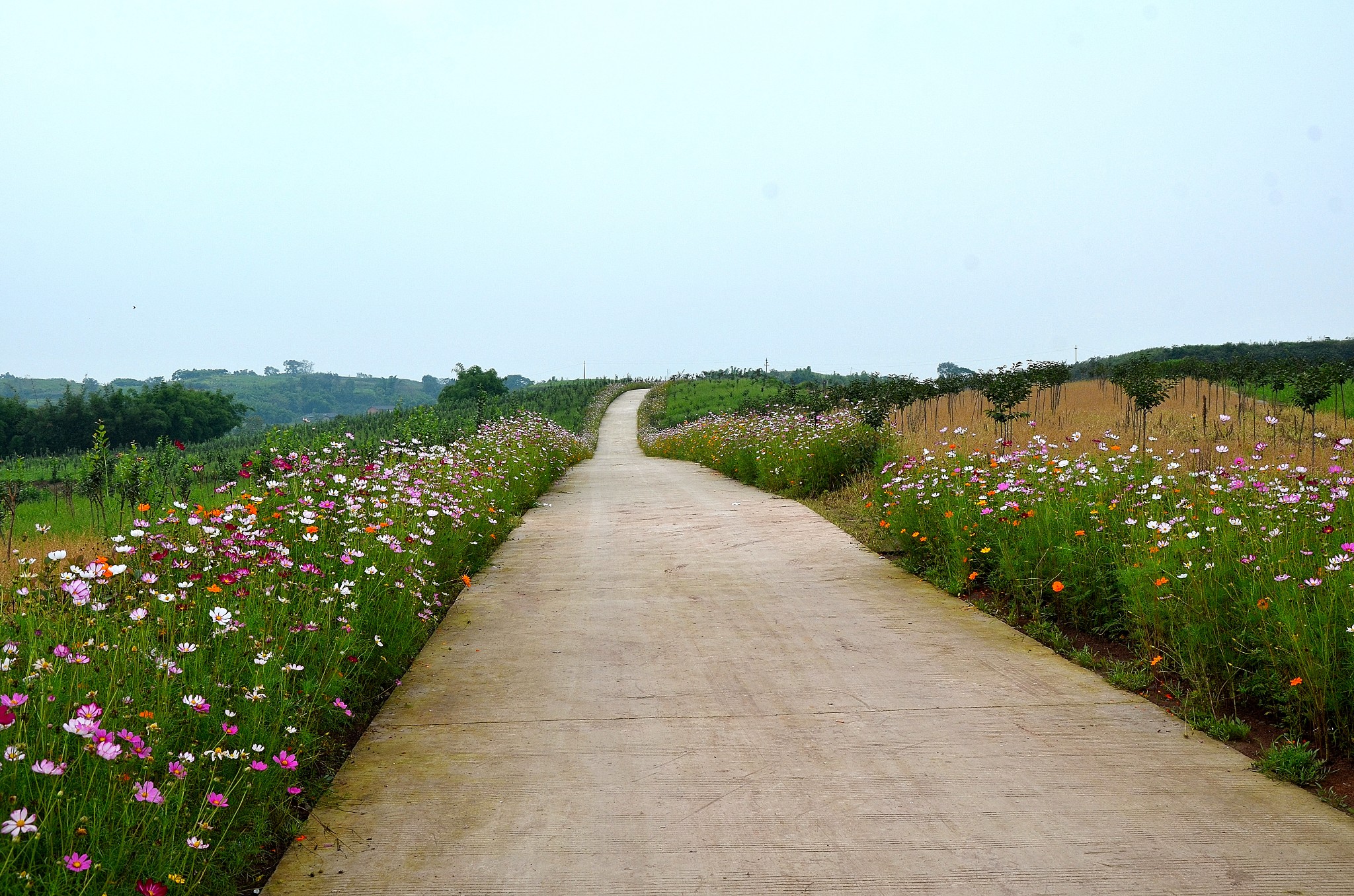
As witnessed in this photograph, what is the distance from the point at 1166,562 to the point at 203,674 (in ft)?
14.3

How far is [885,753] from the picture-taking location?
3562mm

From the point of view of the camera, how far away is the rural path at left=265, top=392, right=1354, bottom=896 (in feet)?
8.77

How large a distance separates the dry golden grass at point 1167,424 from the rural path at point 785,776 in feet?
16.3

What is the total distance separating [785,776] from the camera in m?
3.36

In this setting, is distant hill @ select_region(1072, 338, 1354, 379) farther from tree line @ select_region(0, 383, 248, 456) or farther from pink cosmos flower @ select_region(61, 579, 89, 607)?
tree line @ select_region(0, 383, 248, 456)

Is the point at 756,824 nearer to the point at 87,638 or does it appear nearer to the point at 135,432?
the point at 87,638

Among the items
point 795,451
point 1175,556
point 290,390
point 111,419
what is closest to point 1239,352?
point 795,451

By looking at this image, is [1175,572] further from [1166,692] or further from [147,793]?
[147,793]

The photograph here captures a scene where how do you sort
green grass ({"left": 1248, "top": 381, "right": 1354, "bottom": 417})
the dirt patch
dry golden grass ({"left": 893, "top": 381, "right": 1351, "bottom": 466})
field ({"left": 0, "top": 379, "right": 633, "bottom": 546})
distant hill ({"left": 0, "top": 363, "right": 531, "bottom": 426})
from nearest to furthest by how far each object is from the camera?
the dirt patch < field ({"left": 0, "top": 379, "right": 633, "bottom": 546}) < dry golden grass ({"left": 893, "top": 381, "right": 1351, "bottom": 466}) < green grass ({"left": 1248, "top": 381, "right": 1354, "bottom": 417}) < distant hill ({"left": 0, "top": 363, "right": 531, "bottom": 426})

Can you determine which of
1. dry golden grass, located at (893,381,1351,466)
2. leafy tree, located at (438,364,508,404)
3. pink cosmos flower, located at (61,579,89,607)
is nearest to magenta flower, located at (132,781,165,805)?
pink cosmos flower, located at (61,579,89,607)

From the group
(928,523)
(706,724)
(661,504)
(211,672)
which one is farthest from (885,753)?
(661,504)

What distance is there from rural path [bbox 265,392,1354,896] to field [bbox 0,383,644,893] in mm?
229

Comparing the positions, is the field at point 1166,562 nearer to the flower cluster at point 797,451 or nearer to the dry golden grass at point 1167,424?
the dry golden grass at point 1167,424

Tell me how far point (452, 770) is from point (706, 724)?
1103 mm
